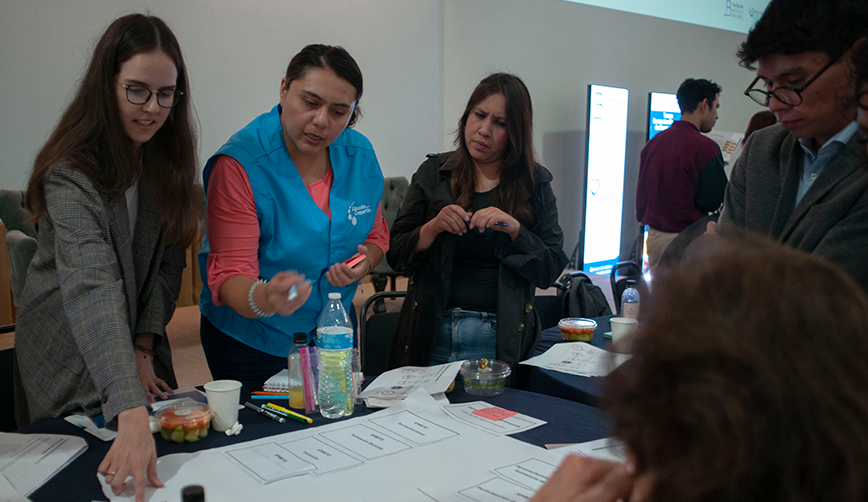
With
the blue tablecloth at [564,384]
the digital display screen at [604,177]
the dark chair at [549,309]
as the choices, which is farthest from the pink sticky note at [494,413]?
the digital display screen at [604,177]

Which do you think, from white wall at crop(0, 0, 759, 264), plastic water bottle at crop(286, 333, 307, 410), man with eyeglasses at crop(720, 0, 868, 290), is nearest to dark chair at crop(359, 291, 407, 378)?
plastic water bottle at crop(286, 333, 307, 410)

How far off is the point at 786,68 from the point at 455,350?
125 cm

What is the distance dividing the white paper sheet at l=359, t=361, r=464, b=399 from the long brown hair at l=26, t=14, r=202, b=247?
2.02 feet

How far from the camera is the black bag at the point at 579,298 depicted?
256 centimetres

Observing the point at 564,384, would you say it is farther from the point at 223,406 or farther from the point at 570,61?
the point at 570,61

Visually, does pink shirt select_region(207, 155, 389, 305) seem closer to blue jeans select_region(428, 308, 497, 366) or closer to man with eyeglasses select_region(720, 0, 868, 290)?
blue jeans select_region(428, 308, 497, 366)

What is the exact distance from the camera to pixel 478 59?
18.8 feet

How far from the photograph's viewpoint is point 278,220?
1.67 meters

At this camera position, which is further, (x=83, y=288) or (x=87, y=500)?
(x=83, y=288)

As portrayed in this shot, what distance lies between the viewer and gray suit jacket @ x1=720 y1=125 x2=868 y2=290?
3.91 ft

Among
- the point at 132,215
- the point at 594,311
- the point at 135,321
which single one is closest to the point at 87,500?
the point at 135,321

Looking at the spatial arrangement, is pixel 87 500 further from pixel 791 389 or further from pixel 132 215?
pixel 791 389

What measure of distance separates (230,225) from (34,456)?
668mm

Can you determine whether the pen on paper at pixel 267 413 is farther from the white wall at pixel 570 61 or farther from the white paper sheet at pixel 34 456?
the white wall at pixel 570 61
